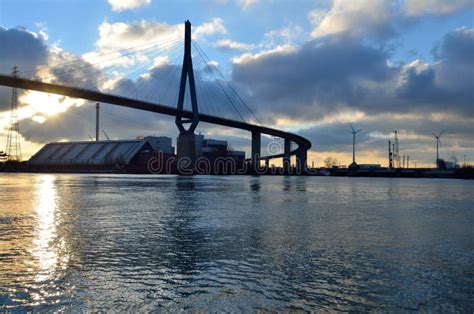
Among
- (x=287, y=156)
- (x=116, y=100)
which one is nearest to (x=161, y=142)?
(x=287, y=156)

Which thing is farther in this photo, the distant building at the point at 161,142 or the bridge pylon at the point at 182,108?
the distant building at the point at 161,142

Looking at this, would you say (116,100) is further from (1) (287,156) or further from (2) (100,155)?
(2) (100,155)

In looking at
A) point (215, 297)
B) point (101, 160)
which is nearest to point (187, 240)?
point (215, 297)

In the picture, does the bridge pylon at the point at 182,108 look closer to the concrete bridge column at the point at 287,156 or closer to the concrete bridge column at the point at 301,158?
the concrete bridge column at the point at 287,156

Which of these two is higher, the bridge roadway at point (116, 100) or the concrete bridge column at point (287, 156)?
the bridge roadway at point (116, 100)

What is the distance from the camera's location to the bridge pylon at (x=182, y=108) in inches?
2980

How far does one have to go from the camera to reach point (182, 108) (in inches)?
3007

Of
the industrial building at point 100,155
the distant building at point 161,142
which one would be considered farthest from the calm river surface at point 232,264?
the distant building at point 161,142

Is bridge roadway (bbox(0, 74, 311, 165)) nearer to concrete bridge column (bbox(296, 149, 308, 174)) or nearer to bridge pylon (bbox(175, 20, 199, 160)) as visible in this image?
bridge pylon (bbox(175, 20, 199, 160))

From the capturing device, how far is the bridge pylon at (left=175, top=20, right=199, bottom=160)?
75688 mm

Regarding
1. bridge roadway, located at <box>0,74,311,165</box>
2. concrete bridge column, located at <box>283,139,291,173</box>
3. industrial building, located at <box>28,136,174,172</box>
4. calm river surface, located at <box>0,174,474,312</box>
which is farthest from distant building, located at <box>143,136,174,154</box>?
calm river surface, located at <box>0,174,474,312</box>

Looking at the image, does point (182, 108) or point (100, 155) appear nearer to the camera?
point (182, 108)

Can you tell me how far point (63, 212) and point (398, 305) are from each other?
15823 millimetres

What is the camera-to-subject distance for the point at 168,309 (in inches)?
255
